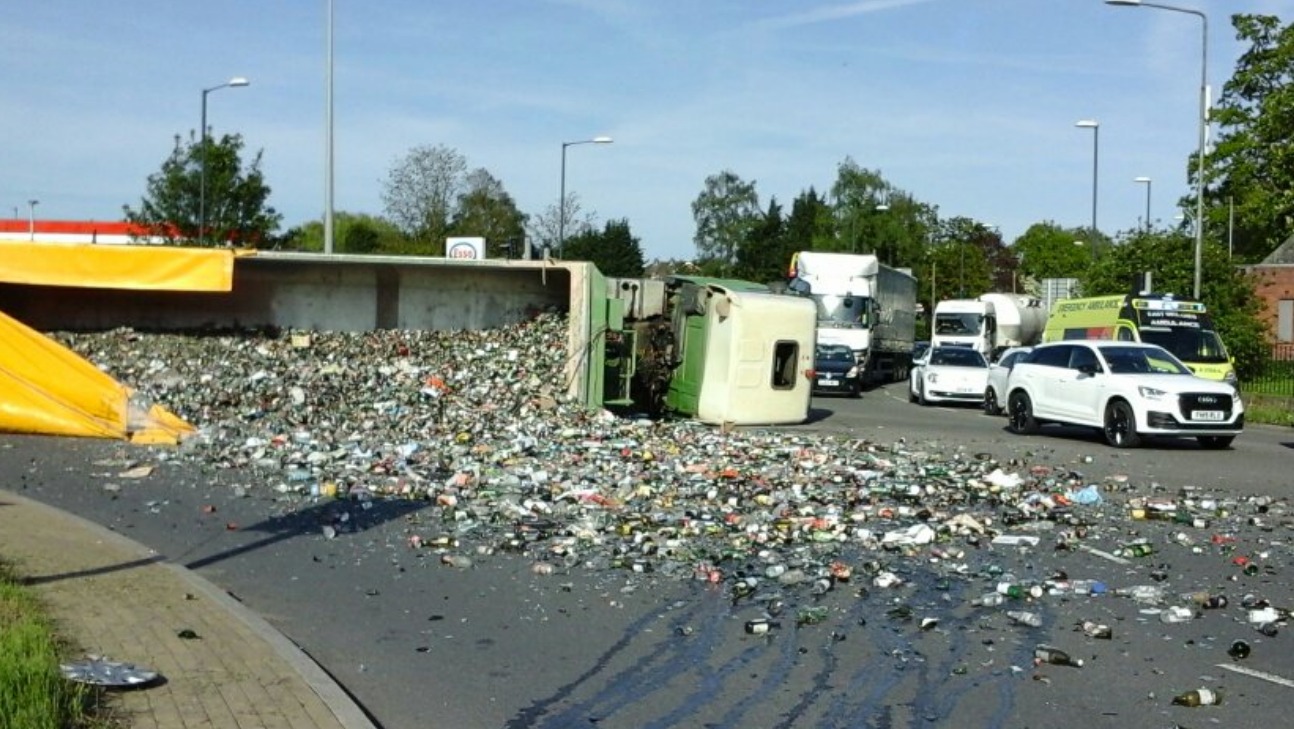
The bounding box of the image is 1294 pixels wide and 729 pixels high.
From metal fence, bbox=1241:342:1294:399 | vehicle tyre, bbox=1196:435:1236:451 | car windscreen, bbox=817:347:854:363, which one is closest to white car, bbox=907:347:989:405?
car windscreen, bbox=817:347:854:363

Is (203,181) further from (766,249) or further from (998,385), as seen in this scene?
(766,249)

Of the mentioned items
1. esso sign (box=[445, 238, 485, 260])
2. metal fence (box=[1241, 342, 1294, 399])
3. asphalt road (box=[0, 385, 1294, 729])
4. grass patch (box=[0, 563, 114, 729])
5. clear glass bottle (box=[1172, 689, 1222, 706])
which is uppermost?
esso sign (box=[445, 238, 485, 260])

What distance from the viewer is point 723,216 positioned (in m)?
98.2

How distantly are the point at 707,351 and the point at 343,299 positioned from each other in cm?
542

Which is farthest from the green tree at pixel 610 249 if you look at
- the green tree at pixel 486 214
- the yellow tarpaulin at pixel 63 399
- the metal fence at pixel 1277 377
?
the yellow tarpaulin at pixel 63 399

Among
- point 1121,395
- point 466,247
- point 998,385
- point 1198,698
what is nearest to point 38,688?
point 1198,698

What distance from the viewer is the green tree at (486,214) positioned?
47.3m

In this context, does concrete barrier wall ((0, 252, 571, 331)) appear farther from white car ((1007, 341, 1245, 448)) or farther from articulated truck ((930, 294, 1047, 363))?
articulated truck ((930, 294, 1047, 363))

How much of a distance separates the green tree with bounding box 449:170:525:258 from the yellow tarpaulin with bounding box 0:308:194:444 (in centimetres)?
2986

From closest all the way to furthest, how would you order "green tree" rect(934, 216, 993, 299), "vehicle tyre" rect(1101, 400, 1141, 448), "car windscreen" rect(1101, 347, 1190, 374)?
1. "vehicle tyre" rect(1101, 400, 1141, 448)
2. "car windscreen" rect(1101, 347, 1190, 374)
3. "green tree" rect(934, 216, 993, 299)

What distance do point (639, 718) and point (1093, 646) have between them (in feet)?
9.07

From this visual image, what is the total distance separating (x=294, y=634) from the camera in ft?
25.5

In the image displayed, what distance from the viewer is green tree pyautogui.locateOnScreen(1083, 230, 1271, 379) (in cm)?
3469

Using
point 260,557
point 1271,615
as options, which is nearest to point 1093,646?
point 1271,615
